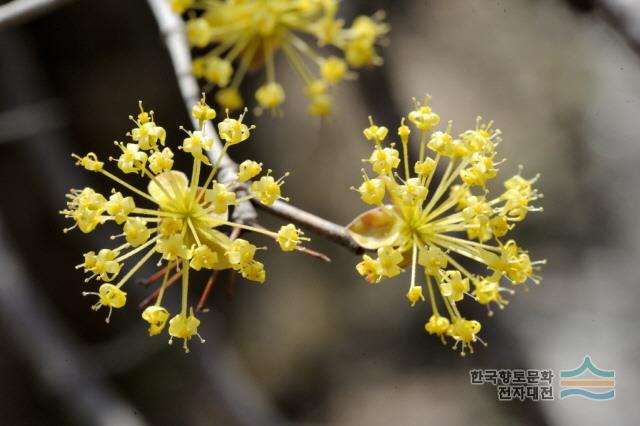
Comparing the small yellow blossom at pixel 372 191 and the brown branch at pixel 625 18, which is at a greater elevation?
the brown branch at pixel 625 18

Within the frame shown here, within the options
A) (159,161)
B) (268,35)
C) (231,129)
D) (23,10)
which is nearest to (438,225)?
(231,129)

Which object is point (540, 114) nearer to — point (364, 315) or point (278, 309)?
point (364, 315)

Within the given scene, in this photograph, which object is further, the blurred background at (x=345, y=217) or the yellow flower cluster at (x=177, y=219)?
the blurred background at (x=345, y=217)

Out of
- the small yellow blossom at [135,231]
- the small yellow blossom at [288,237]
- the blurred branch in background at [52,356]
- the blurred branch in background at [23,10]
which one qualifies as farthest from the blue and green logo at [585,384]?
the blurred branch in background at [23,10]

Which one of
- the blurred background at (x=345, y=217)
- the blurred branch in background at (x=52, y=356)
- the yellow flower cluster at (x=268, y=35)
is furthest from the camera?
the blurred background at (x=345, y=217)

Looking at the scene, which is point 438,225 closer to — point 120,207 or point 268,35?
point 120,207

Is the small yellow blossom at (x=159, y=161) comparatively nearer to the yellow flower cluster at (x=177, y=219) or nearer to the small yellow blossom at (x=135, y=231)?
the yellow flower cluster at (x=177, y=219)
